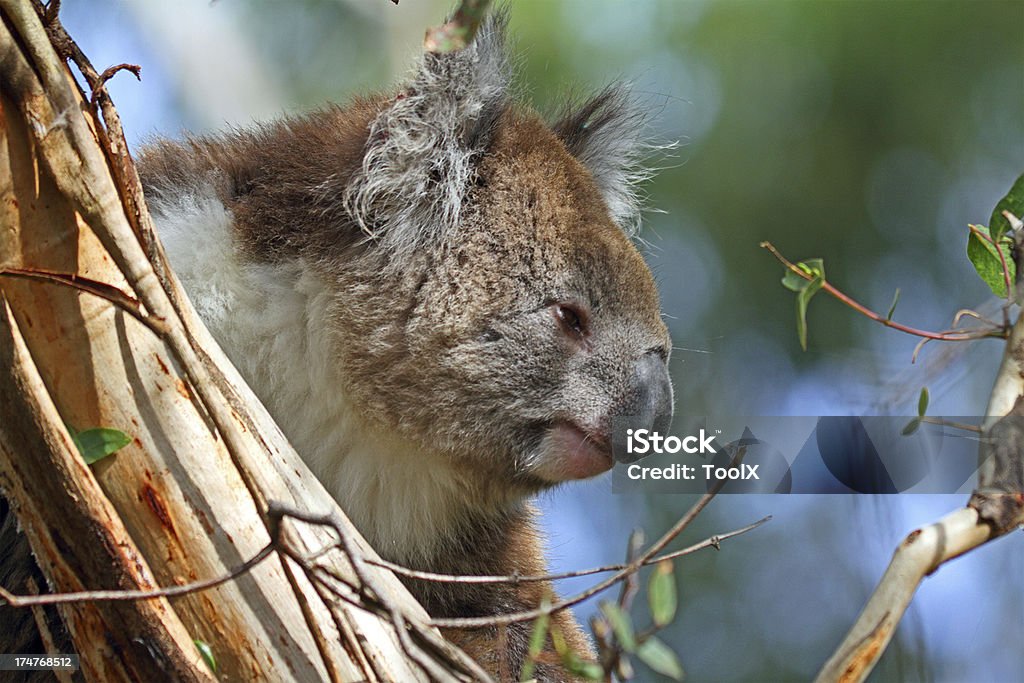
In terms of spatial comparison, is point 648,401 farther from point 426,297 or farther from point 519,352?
point 426,297

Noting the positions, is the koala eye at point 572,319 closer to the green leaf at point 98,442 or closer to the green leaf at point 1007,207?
the green leaf at point 1007,207

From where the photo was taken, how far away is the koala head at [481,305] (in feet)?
8.27

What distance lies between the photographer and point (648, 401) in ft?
8.46

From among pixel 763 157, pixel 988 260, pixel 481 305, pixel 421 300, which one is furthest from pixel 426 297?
pixel 763 157

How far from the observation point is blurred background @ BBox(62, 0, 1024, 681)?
5.62 metres

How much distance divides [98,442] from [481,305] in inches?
42.8

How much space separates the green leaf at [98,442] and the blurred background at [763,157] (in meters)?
2.72

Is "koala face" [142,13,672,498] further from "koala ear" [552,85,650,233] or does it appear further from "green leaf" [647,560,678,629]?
"green leaf" [647,560,678,629]

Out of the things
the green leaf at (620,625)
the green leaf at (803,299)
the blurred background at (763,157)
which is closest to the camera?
the green leaf at (620,625)

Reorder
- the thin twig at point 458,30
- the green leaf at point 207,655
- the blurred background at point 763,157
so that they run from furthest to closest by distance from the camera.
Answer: the blurred background at point 763,157, the green leaf at point 207,655, the thin twig at point 458,30

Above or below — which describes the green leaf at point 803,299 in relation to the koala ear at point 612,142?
below

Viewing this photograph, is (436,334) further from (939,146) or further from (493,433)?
(939,146)

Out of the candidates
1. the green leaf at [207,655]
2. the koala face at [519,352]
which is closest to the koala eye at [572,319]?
the koala face at [519,352]

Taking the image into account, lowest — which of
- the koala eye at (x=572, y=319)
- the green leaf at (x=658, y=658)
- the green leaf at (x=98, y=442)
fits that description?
the green leaf at (x=658, y=658)
